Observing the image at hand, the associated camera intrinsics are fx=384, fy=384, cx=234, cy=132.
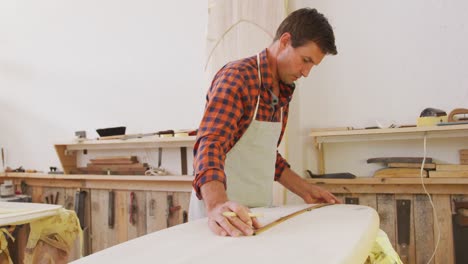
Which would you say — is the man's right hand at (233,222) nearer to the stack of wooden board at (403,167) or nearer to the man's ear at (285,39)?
the man's ear at (285,39)

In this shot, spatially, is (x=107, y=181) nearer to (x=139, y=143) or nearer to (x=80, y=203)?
(x=80, y=203)

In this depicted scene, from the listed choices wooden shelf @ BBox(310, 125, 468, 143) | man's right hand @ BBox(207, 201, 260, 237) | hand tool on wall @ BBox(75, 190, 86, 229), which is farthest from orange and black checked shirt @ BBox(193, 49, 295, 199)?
hand tool on wall @ BBox(75, 190, 86, 229)

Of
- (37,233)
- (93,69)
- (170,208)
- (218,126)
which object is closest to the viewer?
(218,126)

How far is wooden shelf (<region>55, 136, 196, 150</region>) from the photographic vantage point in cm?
299

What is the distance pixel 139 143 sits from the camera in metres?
3.21

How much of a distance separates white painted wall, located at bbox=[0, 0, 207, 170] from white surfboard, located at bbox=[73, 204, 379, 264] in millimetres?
2060

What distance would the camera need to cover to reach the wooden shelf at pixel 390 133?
2.13 m

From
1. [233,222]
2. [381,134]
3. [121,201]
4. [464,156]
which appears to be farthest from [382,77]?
[121,201]

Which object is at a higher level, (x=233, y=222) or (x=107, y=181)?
(x=233, y=222)

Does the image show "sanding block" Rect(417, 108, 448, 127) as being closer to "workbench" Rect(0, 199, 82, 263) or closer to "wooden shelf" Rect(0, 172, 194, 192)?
"wooden shelf" Rect(0, 172, 194, 192)

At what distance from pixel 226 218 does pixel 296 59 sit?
2.52 feet

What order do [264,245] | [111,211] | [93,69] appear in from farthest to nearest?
[93,69]
[111,211]
[264,245]

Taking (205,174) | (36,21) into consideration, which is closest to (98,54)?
(36,21)

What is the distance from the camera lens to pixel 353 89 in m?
2.59
